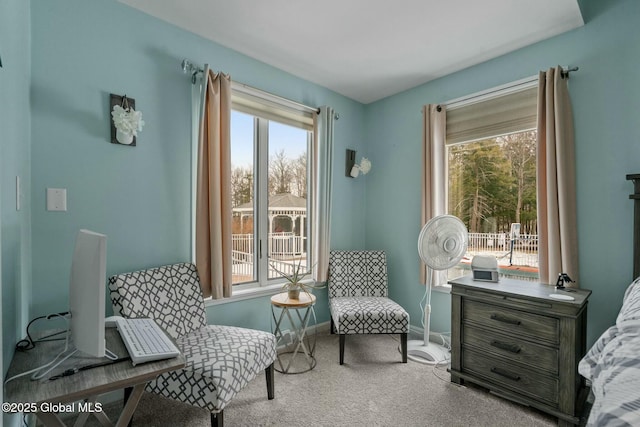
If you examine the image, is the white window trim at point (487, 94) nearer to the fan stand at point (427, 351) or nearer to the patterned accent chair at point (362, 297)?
the fan stand at point (427, 351)

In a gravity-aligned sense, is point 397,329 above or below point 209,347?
below

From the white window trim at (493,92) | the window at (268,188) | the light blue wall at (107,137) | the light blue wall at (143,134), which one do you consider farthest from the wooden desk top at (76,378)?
the white window trim at (493,92)

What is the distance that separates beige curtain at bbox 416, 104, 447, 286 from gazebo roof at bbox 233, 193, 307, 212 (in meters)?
1.18

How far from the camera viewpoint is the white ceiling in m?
2.02

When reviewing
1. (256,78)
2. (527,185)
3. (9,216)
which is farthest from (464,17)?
(9,216)

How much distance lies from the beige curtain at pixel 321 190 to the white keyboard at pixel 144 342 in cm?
179

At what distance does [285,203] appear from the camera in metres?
3.05

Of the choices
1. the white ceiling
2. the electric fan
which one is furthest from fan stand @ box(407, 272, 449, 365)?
the white ceiling

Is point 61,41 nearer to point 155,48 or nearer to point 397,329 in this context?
point 155,48

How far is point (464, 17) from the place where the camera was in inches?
83.4

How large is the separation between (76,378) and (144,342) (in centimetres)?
24

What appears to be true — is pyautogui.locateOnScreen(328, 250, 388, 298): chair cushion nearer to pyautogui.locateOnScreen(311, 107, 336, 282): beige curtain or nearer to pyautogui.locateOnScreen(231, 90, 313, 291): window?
pyautogui.locateOnScreen(311, 107, 336, 282): beige curtain

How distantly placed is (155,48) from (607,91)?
10.0 ft

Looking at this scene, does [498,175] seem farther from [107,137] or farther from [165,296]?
[107,137]
